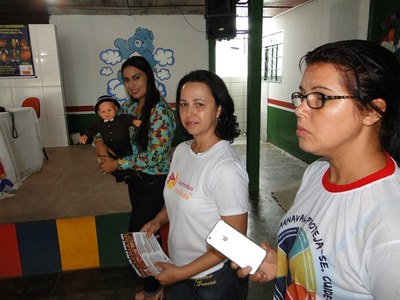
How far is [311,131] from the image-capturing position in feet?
2.64

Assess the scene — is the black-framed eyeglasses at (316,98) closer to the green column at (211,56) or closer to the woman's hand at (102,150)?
the woman's hand at (102,150)

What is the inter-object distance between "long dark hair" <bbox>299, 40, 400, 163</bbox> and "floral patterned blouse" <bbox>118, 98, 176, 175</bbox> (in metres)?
1.21

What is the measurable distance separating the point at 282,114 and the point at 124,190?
428 cm

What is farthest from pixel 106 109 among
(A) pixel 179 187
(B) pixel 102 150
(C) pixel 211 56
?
(C) pixel 211 56

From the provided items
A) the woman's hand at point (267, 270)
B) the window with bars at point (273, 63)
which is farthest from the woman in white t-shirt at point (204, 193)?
the window with bars at point (273, 63)

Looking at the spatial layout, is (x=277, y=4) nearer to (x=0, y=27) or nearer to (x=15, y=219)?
(x=0, y=27)

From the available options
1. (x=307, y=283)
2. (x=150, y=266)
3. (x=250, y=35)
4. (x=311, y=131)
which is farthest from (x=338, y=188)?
(x=250, y=35)

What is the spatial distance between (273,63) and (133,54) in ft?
10.5

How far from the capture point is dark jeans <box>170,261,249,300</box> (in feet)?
4.18

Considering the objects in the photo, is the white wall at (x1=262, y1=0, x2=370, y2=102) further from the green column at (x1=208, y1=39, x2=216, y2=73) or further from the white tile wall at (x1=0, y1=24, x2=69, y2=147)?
the white tile wall at (x1=0, y1=24, x2=69, y2=147)

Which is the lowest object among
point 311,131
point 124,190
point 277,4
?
point 124,190

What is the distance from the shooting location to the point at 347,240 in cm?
71

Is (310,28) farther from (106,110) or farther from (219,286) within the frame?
(219,286)

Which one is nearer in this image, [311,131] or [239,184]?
[311,131]
